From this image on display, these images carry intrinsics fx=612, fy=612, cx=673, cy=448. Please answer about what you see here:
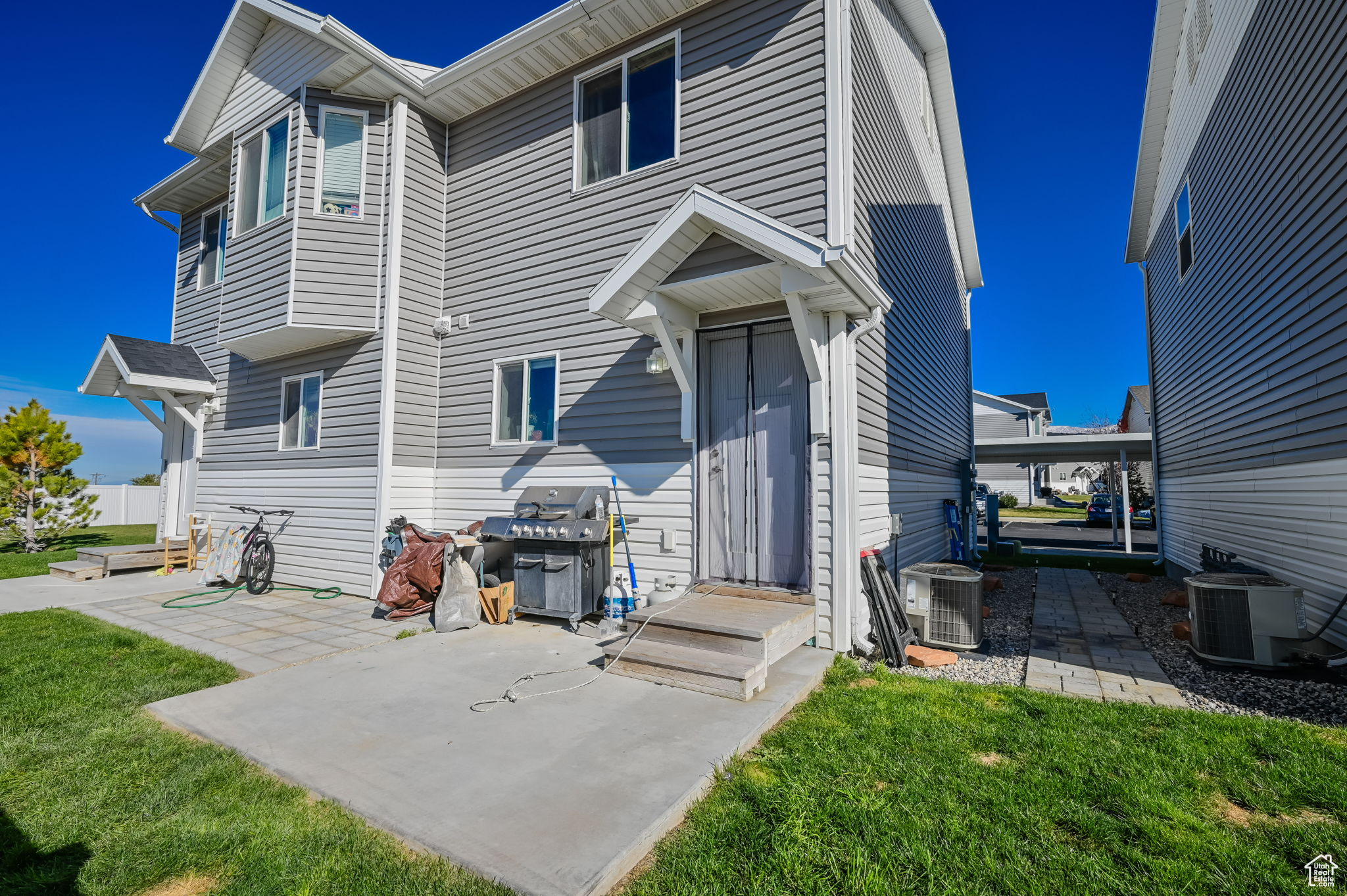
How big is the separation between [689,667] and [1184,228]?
427 inches

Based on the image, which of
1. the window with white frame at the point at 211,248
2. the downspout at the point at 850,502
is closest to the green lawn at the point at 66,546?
the window with white frame at the point at 211,248

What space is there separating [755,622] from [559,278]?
452cm

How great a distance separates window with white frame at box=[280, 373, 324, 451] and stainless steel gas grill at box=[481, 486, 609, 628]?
160 inches

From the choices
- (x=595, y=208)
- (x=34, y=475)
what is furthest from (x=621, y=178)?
(x=34, y=475)

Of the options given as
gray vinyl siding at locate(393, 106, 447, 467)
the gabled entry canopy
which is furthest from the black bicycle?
the gabled entry canopy

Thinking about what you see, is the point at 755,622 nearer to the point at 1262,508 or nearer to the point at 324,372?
the point at 1262,508

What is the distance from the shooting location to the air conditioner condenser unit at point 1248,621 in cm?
467

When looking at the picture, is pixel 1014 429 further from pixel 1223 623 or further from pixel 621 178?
pixel 621 178

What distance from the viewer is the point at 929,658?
5137 millimetres

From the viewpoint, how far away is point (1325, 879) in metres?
2.17

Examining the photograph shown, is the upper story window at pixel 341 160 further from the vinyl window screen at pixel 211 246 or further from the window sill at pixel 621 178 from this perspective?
the vinyl window screen at pixel 211 246

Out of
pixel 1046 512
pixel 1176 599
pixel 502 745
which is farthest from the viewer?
pixel 1046 512

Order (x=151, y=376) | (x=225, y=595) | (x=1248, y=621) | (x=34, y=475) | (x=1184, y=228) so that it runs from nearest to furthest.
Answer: (x=1248, y=621) < (x=225, y=595) < (x=151, y=376) < (x=1184, y=228) < (x=34, y=475)

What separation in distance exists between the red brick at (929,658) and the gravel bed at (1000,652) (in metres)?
0.04
